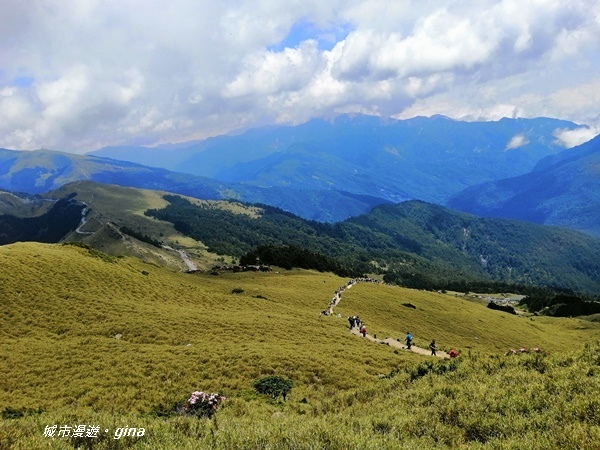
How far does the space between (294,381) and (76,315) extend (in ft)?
75.4

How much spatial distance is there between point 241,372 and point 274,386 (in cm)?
331

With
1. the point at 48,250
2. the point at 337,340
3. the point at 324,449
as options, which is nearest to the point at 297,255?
the point at 48,250

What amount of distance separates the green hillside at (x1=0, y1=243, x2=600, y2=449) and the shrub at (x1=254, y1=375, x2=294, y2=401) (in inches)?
22.7

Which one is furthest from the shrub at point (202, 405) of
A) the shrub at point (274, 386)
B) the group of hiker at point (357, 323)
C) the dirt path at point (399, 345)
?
the dirt path at point (399, 345)

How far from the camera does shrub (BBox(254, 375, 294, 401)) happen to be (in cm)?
2130

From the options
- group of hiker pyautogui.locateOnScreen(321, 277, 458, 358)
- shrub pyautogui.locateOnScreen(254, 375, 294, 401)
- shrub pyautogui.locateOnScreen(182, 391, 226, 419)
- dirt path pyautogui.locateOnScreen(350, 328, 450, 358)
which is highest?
shrub pyautogui.locateOnScreen(182, 391, 226, 419)

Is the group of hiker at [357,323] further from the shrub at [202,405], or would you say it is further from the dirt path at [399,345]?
the shrub at [202,405]

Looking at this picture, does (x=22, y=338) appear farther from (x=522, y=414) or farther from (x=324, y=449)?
(x=522, y=414)

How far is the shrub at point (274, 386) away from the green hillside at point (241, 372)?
58 centimetres

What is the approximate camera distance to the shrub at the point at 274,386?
21.3 metres

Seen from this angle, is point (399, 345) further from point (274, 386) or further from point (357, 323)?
point (274, 386)

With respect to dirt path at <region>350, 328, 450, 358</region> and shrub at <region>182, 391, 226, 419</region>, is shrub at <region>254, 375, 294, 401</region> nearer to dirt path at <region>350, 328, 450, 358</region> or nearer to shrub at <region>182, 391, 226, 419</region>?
shrub at <region>182, 391, 226, 419</region>

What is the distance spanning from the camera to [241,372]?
79.9 feet

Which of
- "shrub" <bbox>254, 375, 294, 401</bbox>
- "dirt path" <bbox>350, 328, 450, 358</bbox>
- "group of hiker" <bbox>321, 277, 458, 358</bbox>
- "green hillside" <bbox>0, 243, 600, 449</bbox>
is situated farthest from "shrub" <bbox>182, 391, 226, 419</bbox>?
"dirt path" <bbox>350, 328, 450, 358</bbox>
